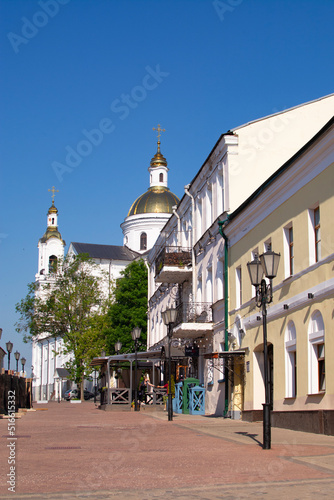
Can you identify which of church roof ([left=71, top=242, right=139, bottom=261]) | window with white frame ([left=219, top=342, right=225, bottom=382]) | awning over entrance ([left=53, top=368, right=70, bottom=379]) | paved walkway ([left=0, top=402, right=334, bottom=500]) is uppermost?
church roof ([left=71, top=242, right=139, bottom=261])

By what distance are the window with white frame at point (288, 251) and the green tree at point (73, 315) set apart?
39836mm

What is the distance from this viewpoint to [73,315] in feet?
194

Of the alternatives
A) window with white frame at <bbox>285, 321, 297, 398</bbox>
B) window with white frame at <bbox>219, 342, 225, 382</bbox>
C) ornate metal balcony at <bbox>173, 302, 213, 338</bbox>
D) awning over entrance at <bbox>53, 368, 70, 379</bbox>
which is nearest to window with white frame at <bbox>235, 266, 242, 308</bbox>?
window with white frame at <bbox>219, 342, 225, 382</bbox>

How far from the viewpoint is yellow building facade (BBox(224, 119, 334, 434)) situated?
48.5ft

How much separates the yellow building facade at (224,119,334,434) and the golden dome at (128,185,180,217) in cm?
5828

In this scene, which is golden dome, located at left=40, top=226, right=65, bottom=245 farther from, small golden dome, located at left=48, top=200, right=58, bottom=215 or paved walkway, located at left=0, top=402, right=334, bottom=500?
paved walkway, located at left=0, top=402, right=334, bottom=500

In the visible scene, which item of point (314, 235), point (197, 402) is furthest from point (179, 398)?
point (314, 235)

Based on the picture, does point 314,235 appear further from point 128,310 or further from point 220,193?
point 128,310

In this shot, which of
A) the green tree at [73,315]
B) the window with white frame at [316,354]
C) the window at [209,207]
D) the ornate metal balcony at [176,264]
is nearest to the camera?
the window with white frame at [316,354]

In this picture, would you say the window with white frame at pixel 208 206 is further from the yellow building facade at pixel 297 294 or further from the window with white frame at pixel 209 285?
the yellow building facade at pixel 297 294

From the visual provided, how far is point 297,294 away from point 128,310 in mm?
43134

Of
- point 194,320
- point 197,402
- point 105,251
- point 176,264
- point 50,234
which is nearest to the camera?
point 197,402

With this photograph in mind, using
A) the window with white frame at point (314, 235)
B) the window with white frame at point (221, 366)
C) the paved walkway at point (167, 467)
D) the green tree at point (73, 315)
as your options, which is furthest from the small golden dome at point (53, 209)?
the paved walkway at point (167, 467)

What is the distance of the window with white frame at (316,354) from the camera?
15062 millimetres
